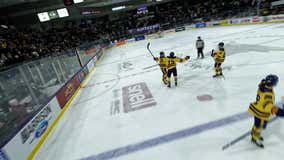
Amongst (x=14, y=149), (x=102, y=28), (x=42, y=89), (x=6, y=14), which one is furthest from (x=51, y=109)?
(x=102, y=28)

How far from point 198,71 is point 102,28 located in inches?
1199

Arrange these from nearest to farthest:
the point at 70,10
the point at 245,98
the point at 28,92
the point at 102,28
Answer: the point at 245,98, the point at 28,92, the point at 70,10, the point at 102,28

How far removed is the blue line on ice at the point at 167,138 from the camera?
4.20m

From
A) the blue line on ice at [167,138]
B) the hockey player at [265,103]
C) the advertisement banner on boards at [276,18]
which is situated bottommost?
the blue line on ice at [167,138]

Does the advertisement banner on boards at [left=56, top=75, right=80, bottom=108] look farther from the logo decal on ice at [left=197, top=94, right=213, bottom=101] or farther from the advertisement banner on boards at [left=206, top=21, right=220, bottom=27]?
the advertisement banner on boards at [left=206, top=21, right=220, bottom=27]

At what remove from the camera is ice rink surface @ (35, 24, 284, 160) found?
378cm

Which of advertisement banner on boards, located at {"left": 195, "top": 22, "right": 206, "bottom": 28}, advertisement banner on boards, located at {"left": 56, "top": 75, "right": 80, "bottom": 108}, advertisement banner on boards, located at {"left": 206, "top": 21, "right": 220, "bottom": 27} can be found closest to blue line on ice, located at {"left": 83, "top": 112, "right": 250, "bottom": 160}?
advertisement banner on boards, located at {"left": 56, "top": 75, "right": 80, "bottom": 108}

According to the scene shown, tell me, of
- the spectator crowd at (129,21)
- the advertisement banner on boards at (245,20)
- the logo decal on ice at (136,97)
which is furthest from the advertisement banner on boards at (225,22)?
the logo decal on ice at (136,97)

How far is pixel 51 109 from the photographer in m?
6.31

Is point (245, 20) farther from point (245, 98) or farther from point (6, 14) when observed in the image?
point (6, 14)

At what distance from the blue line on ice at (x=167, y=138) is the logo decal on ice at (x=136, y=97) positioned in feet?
5.98

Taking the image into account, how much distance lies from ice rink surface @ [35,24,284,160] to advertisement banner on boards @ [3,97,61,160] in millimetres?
332

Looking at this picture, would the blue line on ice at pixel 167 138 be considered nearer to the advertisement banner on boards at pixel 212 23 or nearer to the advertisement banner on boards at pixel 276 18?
the advertisement banner on boards at pixel 276 18

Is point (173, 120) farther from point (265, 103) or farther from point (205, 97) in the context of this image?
point (265, 103)
